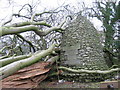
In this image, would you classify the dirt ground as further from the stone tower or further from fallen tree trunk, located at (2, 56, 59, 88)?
the stone tower

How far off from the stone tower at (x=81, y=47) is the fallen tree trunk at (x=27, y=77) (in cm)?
102

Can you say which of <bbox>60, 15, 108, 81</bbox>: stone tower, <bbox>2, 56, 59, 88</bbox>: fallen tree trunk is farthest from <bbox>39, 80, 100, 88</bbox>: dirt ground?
<bbox>60, 15, 108, 81</bbox>: stone tower

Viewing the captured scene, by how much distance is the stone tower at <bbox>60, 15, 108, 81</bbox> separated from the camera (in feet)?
16.8

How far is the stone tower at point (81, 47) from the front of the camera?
511 cm

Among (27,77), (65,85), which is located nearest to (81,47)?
(65,85)

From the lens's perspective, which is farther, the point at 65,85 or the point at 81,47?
the point at 81,47

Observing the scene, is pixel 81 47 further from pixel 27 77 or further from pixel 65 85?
pixel 27 77

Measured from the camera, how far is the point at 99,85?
436cm

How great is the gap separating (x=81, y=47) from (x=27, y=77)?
2.37m

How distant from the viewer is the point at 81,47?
524 cm

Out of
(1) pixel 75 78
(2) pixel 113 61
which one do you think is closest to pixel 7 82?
(1) pixel 75 78

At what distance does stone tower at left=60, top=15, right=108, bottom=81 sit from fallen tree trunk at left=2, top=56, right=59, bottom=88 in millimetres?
1016

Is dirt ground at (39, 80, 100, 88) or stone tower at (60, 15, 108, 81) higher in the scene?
stone tower at (60, 15, 108, 81)

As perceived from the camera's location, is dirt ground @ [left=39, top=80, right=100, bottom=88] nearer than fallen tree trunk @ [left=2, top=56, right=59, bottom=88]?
No
